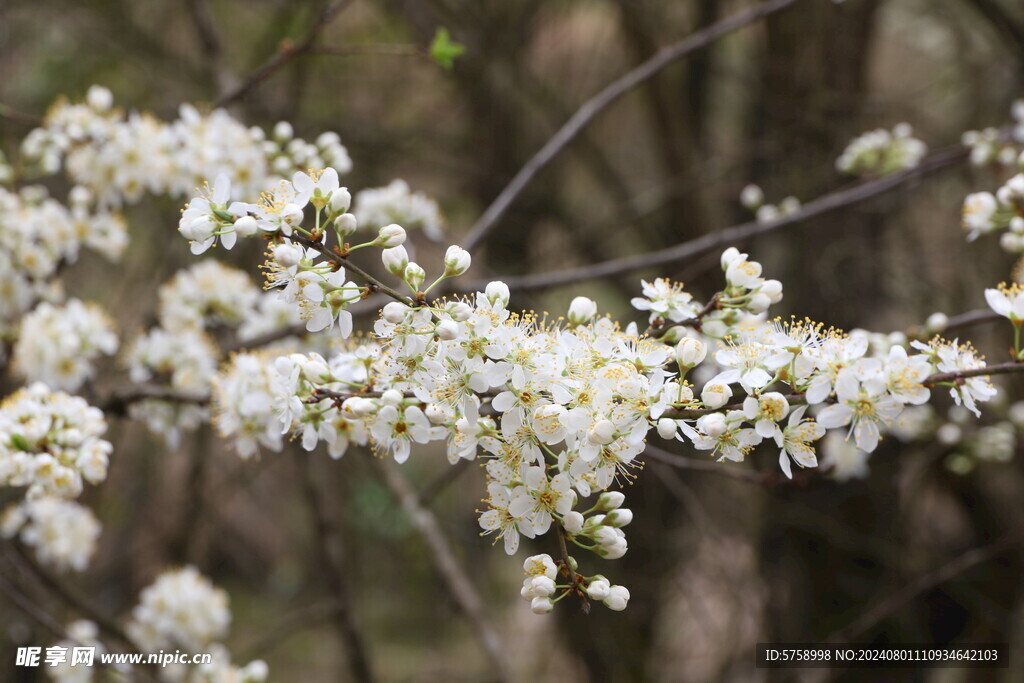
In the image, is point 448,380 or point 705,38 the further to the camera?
point 705,38

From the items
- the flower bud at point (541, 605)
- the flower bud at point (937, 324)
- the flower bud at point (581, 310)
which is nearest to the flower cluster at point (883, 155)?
the flower bud at point (937, 324)

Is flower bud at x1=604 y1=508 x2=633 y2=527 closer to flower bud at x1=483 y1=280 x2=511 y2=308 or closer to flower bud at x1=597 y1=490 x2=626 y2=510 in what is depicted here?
flower bud at x1=597 y1=490 x2=626 y2=510

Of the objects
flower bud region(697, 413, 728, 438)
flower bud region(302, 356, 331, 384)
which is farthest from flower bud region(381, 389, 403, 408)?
flower bud region(697, 413, 728, 438)

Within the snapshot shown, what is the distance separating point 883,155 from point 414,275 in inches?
78.7

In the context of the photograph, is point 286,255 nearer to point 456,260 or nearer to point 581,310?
point 456,260

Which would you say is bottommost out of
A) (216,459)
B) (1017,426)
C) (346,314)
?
(346,314)

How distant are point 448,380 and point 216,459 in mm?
4578

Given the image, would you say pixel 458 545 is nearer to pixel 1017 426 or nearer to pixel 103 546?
pixel 103 546

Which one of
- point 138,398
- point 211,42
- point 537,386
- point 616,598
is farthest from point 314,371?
point 211,42

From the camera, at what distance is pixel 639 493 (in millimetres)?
4285

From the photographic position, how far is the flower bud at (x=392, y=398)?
118 centimetres

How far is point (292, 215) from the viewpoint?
1.05m

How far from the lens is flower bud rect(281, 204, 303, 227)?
105 cm

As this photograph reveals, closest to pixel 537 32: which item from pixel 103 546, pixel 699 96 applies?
pixel 699 96
